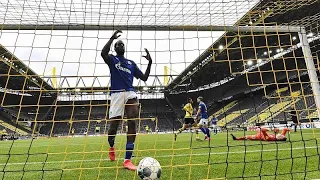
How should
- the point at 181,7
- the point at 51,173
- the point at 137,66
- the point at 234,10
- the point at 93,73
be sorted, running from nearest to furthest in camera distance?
the point at 51,173 → the point at 93,73 → the point at 137,66 → the point at 181,7 → the point at 234,10

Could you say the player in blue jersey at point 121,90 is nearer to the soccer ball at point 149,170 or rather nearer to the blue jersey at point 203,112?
the soccer ball at point 149,170

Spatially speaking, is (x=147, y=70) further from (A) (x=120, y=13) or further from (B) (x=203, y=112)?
(B) (x=203, y=112)

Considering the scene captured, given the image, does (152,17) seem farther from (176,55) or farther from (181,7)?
(176,55)

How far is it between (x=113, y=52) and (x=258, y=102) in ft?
77.8

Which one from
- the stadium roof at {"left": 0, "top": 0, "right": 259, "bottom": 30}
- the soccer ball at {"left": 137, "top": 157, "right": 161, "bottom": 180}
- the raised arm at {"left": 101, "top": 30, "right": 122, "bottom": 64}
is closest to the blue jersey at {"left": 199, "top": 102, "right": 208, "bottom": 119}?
the stadium roof at {"left": 0, "top": 0, "right": 259, "bottom": 30}

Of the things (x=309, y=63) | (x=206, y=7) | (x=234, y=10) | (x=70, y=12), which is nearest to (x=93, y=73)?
(x=70, y=12)

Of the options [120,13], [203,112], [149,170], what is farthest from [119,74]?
[203,112]

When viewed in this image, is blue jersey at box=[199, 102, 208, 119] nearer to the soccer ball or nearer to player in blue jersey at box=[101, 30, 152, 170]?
player in blue jersey at box=[101, 30, 152, 170]

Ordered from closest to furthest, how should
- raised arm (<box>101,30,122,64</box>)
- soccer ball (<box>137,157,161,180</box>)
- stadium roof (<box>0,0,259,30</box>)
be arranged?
soccer ball (<box>137,157,161,180</box>) → raised arm (<box>101,30,122,64</box>) → stadium roof (<box>0,0,259,30</box>)

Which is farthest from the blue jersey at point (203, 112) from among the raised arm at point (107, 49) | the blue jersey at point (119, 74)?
the raised arm at point (107, 49)

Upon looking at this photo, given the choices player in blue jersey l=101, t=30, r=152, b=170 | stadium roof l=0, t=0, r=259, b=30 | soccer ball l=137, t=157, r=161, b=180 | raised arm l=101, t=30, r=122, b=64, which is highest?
stadium roof l=0, t=0, r=259, b=30

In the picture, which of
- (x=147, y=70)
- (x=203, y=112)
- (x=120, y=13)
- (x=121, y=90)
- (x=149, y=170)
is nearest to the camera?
(x=149, y=170)

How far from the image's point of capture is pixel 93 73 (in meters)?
4.26

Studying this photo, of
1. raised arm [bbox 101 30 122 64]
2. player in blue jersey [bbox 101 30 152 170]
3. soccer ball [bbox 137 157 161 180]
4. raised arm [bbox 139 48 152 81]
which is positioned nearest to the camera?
soccer ball [bbox 137 157 161 180]
